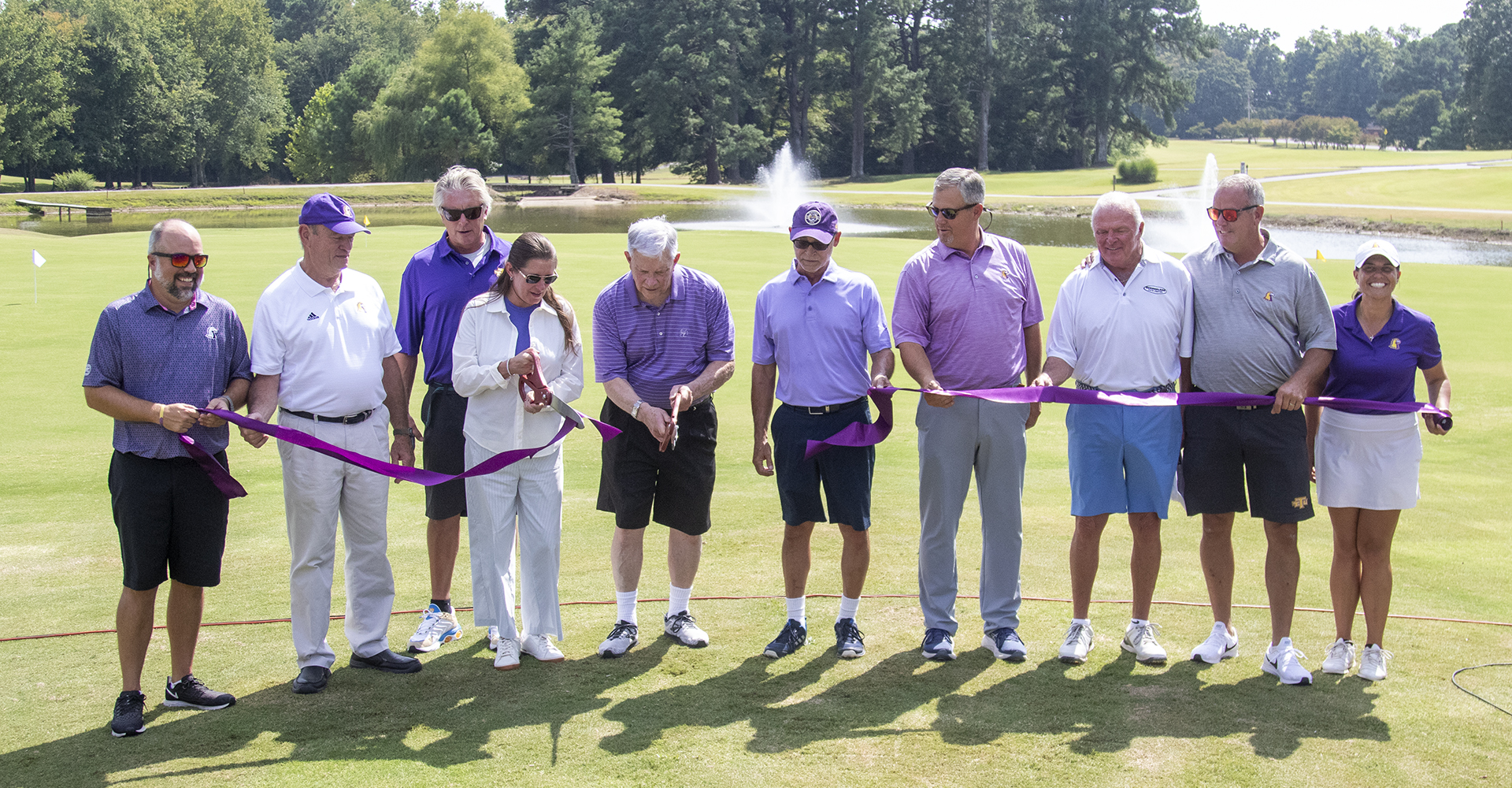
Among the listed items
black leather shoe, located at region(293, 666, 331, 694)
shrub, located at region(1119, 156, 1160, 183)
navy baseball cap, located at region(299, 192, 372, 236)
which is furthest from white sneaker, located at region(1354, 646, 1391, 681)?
shrub, located at region(1119, 156, 1160, 183)

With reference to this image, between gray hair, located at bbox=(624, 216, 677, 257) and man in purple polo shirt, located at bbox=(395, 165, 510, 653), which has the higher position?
gray hair, located at bbox=(624, 216, 677, 257)

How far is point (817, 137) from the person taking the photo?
82938 millimetres

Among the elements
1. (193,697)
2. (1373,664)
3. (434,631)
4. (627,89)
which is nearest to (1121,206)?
(1373,664)

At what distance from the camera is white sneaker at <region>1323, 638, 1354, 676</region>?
16.1 ft

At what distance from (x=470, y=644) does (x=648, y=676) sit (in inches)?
41.1

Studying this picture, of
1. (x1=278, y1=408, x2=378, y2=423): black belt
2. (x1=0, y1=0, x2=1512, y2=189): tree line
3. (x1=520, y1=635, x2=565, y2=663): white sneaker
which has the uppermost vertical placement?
(x1=0, y1=0, x2=1512, y2=189): tree line

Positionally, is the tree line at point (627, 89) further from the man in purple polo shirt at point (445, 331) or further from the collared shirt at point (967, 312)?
the collared shirt at point (967, 312)

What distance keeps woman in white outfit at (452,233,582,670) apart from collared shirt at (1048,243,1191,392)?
2.35 m

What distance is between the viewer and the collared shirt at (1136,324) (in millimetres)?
5199

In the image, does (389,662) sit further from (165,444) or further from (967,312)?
(967,312)

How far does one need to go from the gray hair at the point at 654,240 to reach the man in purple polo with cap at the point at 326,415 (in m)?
1.20

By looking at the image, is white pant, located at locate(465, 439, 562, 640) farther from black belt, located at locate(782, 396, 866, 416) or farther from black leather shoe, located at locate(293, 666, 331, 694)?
black belt, located at locate(782, 396, 866, 416)

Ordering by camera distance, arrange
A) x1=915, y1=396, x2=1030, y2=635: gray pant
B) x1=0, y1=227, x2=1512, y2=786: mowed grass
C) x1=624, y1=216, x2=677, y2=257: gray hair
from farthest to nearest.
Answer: x1=915, y1=396, x2=1030, y2=635: gray pant
x1=624, y1=216, x2=677, y2=257: gray hair
x1=0, y1=227, x2=1512, y2=786: mowed grass

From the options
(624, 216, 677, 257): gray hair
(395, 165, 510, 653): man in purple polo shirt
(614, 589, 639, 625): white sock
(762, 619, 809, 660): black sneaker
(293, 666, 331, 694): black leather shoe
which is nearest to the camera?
(293, 666, 331, 694): black leather shoe
